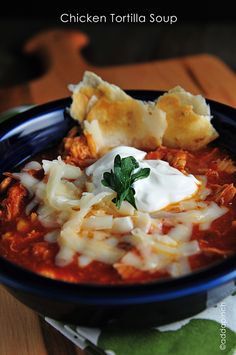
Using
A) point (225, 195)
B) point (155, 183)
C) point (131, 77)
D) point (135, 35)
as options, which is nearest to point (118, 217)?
point (155, 183)

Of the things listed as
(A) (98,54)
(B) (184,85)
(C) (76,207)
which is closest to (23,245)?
(C) (76,207)

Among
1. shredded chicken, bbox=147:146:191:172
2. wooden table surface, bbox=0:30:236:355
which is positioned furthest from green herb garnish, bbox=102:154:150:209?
wooden table surface, bbox=0:30:236:355

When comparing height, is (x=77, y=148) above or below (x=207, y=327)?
above

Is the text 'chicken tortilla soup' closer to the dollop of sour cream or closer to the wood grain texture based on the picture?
the dollop of sour cream

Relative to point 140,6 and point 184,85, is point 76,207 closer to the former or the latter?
point 184,85

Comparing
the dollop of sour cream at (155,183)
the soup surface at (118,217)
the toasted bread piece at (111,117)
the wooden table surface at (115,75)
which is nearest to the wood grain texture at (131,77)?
the wooden table surface at (115,75)
